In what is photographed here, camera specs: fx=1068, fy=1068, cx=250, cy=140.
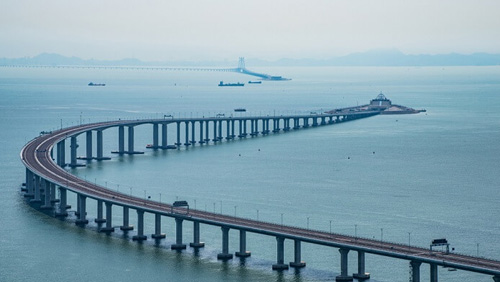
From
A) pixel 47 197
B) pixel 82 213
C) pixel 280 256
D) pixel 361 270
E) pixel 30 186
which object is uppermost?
pixel 30 186

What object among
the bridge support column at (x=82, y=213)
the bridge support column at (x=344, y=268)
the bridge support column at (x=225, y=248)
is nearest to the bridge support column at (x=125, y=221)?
the bridge support column at (x=82, y=213)

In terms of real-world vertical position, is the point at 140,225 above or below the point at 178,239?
above

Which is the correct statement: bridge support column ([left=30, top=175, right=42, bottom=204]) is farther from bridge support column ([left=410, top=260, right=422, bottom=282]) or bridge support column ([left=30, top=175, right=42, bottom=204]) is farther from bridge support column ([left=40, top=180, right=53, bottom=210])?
bridge support column ([left=410, top=260, right=422, bottom=282])

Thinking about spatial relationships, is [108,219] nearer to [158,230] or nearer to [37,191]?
[158,230]

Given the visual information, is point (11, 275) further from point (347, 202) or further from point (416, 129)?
point (416, 129)

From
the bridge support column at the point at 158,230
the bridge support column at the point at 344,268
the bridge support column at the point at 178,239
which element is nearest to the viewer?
the bridge support column at the point at 344,268

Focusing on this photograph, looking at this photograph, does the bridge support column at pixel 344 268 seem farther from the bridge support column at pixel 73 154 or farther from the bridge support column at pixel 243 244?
the bridge support column at pixel 73 154

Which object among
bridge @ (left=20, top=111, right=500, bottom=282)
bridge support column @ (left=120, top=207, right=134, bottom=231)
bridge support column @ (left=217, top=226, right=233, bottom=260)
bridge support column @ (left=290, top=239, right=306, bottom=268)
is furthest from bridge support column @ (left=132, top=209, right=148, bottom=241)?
bridge support column @ (left=290, top=239, right=306, bottom=268)

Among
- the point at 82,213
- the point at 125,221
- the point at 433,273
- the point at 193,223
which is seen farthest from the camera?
the point at 82,213

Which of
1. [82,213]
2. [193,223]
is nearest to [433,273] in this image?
[193,223]

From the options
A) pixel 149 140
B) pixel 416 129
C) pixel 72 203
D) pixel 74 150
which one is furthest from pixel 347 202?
pixel 416 129

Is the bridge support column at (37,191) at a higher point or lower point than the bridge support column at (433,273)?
higher
